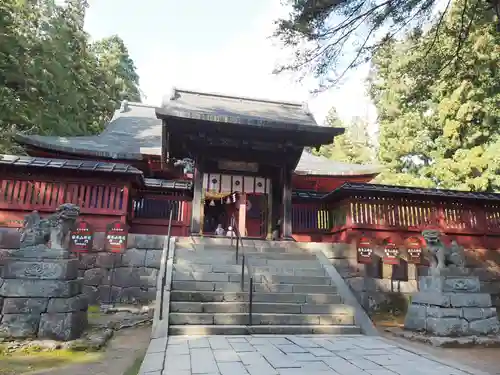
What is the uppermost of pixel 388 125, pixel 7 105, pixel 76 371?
pixel 388 125

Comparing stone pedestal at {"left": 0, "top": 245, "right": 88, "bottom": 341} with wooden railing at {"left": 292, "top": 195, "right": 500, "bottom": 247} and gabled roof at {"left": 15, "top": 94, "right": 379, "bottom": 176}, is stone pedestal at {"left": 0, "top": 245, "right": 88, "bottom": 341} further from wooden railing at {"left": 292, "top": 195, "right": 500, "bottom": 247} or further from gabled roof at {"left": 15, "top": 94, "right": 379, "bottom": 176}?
gabled roof at {"left": 15, "top": 94, "right": 379, "bottom": 176}

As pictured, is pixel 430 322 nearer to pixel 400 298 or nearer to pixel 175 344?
pixel 400 298

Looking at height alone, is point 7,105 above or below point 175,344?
above

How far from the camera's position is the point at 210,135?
33.3 feet

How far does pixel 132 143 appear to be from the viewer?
1498cm

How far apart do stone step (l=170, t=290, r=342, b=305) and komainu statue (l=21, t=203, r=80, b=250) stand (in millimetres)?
2264

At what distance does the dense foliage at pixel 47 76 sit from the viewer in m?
12.0

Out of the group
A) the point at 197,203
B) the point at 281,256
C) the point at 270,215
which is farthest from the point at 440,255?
the point at 197,203

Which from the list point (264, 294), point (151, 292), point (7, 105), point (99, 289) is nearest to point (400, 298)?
point (264, 294)

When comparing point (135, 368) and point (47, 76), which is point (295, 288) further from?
point (47, 76)

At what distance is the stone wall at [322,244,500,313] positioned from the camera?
9.27 m

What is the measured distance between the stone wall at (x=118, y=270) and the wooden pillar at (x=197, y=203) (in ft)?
4.35

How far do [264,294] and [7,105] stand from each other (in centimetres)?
1054

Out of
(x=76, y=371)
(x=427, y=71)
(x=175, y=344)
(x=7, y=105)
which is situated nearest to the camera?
(x=76, y=371)
